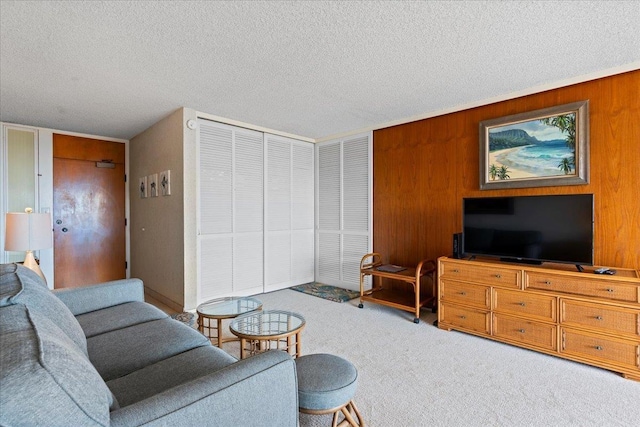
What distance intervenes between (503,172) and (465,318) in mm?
1487

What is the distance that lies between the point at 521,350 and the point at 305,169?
360 centimetres

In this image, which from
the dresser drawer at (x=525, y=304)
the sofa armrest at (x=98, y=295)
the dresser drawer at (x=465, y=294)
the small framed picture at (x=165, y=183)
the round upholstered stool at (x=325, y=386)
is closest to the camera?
the round upholstered stool at (x=325, y=386)

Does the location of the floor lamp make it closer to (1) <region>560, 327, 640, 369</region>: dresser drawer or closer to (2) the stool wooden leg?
(2) the stool wooden leg

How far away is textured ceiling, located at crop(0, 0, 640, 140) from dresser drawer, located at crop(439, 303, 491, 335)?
6.87 feet

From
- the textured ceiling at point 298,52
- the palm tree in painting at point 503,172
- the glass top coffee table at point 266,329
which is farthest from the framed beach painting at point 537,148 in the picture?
the glass top coffee table at point 266,329

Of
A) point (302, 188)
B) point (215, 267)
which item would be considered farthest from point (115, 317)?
point (302, 188)

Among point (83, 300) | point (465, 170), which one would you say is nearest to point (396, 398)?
point (83, 300)

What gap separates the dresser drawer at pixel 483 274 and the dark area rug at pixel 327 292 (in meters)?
1.48

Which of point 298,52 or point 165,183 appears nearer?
point 298,52

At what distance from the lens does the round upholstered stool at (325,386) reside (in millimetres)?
1408

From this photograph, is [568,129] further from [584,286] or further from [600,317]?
[600,317]

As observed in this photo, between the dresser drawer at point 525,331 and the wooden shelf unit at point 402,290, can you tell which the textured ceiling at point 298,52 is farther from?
the dresser drawer at point 525,331

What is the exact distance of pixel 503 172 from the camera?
3195 millimetres

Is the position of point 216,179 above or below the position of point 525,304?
above
